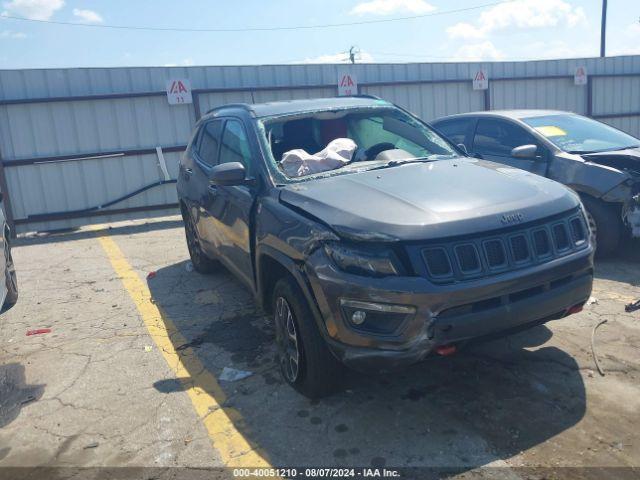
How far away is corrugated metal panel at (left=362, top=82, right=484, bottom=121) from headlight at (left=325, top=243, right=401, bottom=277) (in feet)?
33.5

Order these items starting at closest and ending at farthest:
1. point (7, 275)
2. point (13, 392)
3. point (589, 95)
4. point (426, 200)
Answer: point (426, 200) < point (13, 392) < point (7, 275) < point (589, 95)

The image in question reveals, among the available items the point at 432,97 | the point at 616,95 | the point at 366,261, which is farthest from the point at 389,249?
the point at 616,95

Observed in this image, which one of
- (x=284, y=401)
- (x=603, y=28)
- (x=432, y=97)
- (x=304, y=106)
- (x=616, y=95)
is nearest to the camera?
(x=284, y=401)

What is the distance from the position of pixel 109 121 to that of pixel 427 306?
31.5 feet

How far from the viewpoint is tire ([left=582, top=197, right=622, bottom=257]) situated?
5887mm

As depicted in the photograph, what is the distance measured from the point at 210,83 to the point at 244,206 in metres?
7.97

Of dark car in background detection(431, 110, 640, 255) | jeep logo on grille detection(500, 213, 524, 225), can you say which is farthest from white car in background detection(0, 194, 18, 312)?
dark car in background detection(431, 110, 640, 255)

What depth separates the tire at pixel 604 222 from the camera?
5887mm

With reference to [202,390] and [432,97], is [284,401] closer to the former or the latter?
[202,390]

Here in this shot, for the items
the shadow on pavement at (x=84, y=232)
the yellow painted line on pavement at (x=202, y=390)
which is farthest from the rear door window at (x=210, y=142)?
the shadow on pavement at (x=84, y=232)

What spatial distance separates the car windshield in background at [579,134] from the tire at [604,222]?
0.67m

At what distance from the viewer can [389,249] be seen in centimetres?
297

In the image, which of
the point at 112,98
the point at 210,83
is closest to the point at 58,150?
the point at 112,98

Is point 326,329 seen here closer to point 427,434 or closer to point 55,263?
point 427,434
